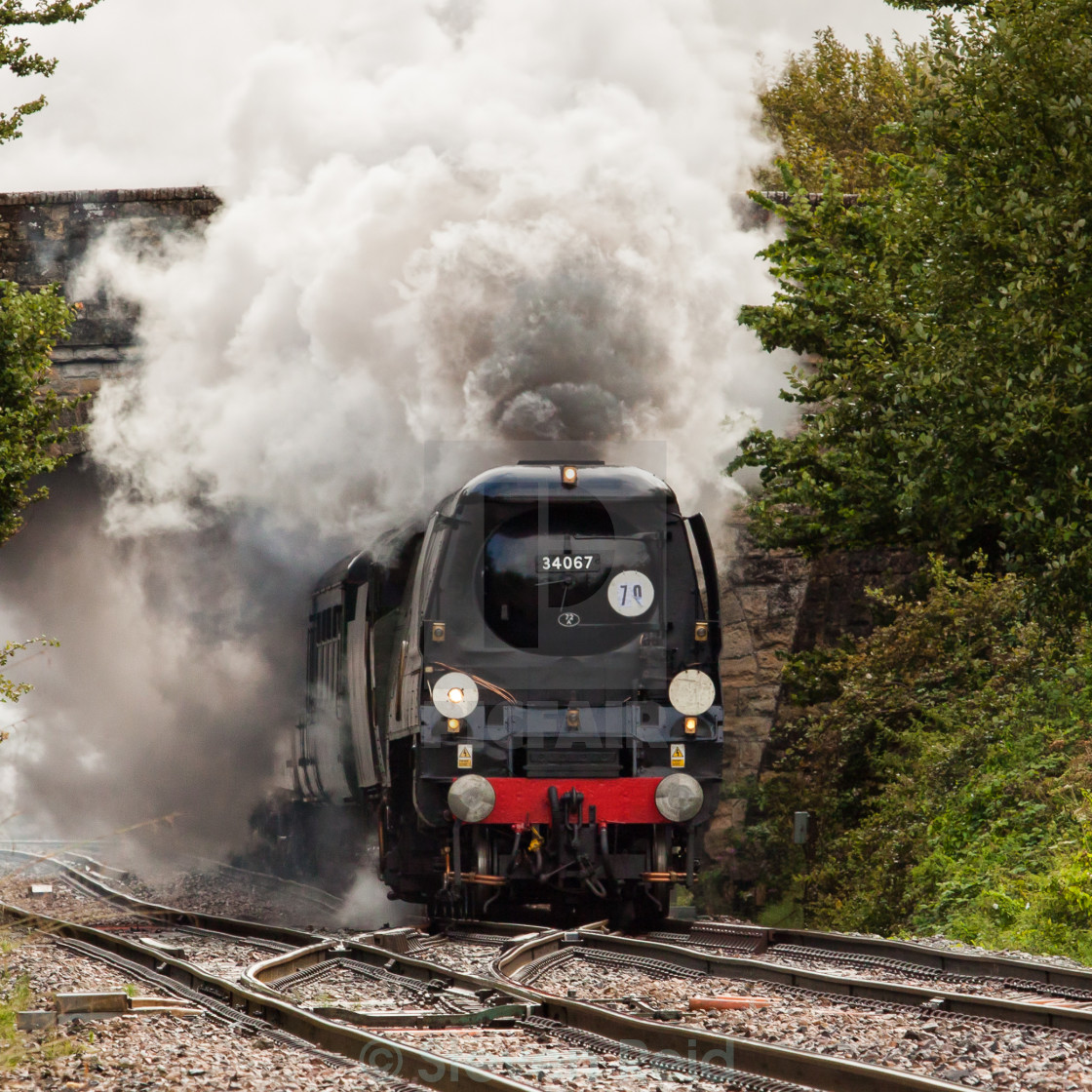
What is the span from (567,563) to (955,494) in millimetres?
2972

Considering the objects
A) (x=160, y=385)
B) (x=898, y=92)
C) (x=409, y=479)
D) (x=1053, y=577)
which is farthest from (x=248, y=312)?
(x=898, y=92)

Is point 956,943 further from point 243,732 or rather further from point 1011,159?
point 243,732

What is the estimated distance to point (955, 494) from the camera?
1092 cm

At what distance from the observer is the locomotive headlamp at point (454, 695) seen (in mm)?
9977

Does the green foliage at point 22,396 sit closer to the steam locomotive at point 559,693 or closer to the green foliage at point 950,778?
the steam locomotive at point 559,693

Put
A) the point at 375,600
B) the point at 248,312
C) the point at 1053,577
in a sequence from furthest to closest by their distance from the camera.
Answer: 1. the point at 248,312
2. the point at 375,600
3. the point at 1053,577

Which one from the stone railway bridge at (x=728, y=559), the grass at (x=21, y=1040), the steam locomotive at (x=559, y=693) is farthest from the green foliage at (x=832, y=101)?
the grass at (x=21, y=1040)

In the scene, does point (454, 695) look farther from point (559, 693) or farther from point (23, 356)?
point (23, 356)

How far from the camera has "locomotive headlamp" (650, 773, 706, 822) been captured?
10039mm

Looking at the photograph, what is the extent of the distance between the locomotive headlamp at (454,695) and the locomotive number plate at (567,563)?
3.27 feet

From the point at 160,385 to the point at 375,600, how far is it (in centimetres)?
708

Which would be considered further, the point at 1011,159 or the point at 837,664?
the point at 837,664

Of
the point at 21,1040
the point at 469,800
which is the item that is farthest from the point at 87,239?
the point at 21,1040

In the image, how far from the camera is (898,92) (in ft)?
115
